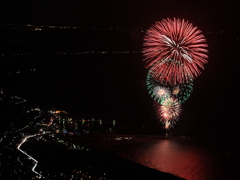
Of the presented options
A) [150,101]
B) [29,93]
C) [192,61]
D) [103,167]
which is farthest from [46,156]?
[150,101]

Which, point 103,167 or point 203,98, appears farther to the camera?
point 203,98

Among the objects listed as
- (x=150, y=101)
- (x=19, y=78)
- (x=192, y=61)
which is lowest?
(x=150, y=101)

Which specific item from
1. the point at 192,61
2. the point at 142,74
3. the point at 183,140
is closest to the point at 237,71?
the point at 142,74

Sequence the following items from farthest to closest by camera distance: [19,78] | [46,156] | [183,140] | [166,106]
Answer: [19,78], [166,106], [183,140], [46,156]

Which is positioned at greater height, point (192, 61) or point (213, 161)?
point (192, 61)

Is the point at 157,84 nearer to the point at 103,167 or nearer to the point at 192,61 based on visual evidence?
the point at 192,61

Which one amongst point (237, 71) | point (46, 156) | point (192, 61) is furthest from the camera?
point (237, 71)

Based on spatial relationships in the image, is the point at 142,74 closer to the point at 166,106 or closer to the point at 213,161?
the point at 166,106
